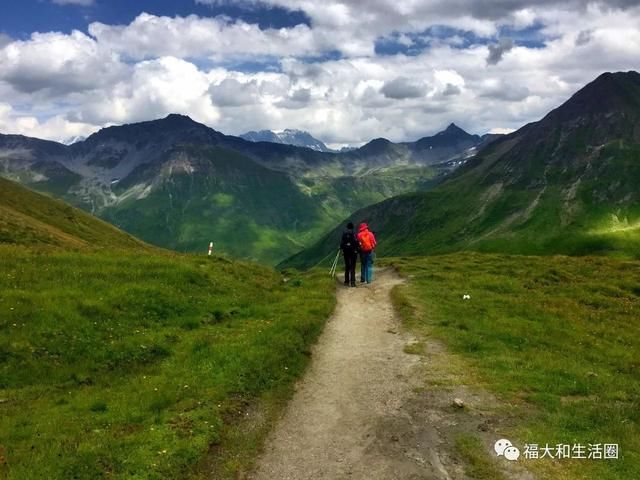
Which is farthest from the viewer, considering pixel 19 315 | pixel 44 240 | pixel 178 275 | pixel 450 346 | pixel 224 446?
pixel 44 240

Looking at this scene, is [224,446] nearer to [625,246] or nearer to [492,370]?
[492,370]

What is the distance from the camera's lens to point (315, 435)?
52.9ft

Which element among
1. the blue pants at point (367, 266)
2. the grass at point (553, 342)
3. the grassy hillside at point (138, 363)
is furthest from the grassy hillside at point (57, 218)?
the grass at point (553, 342)

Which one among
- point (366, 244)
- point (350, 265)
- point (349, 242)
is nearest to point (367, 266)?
point (350, 265)

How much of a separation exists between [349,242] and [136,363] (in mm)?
22268

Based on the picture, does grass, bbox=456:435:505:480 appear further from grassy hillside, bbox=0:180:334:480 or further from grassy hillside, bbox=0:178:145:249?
grassy hillside, bbox=0:178:145:249

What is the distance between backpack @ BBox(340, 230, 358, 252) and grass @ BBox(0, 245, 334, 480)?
6.55m

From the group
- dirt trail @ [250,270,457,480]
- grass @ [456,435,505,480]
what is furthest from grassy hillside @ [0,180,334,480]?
grass @ [456,435,505,480]

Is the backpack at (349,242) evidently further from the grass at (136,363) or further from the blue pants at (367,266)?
the grass at (136,363)

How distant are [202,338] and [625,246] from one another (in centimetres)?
21481

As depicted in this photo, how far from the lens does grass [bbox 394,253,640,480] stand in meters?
15.8

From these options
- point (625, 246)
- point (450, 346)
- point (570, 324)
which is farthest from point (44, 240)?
point (625, 246)

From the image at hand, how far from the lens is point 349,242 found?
40812mm

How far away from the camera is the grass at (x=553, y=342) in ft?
51.7
